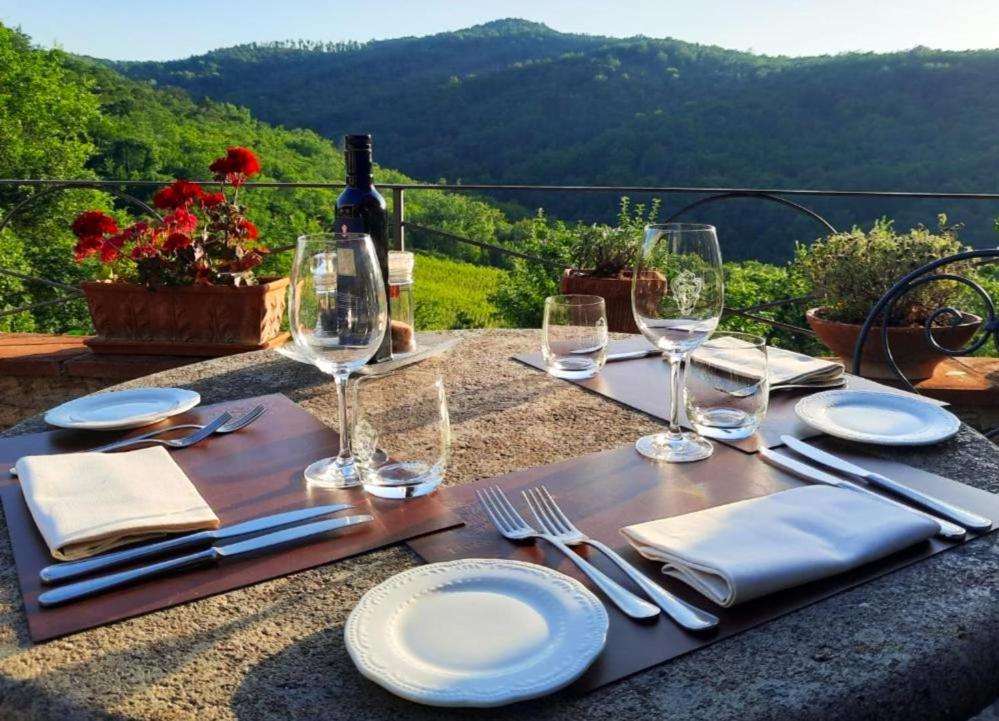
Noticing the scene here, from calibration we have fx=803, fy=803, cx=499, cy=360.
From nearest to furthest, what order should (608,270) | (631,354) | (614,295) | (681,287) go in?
(681,287) < (631,354) < (614,295) < (608,270)

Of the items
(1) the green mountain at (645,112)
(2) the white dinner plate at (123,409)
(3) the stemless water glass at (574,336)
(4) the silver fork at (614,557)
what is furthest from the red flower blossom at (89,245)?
(1) the green mountain at (645,112)

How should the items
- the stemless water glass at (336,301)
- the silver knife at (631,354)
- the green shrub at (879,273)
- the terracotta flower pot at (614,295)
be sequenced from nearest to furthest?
the stemless water glass at (336,301)
the silver knife at (631,354)
the green shrub at (879,273)
the terracotta flower pot at (614,295)

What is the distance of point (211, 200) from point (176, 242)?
6.4 inches

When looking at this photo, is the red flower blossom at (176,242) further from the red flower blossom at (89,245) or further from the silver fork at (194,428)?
the silver fork at (194,428)

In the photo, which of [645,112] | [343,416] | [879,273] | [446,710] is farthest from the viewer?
[645,112]

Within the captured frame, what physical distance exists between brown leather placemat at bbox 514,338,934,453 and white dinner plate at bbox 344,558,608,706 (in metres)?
0.47

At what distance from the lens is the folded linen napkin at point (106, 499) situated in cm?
77

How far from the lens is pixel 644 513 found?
0.85 m

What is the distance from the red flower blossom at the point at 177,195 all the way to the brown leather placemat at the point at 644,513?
1491 millimetres

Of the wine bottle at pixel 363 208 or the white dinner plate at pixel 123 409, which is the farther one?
the wine bottle at pixel 363 208

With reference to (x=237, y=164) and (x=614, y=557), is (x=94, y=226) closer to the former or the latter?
(x=237, y=164)

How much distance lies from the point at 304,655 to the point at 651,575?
A: 31 cm

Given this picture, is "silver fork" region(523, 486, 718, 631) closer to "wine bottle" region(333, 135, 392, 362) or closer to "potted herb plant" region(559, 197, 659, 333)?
"wine bottle" region(333, 135, 392, 362)

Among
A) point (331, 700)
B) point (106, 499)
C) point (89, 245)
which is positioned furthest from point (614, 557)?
point (89, 245)
